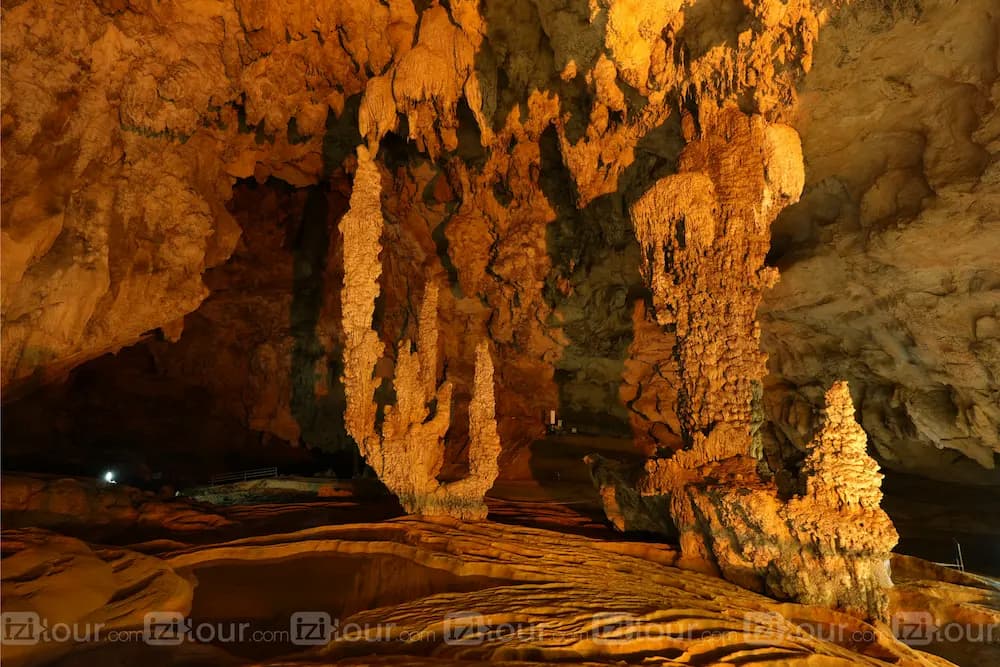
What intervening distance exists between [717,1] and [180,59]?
8.64 m

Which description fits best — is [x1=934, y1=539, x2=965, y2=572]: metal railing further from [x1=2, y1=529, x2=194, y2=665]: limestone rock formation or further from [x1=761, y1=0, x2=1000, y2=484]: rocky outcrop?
[x1=2, y1=529, x2=194, y2=665]: limestone rock formation

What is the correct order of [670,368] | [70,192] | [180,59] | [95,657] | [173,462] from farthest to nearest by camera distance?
[173,462]
[670,368]
[180,59]
[70,192]
[95,657]

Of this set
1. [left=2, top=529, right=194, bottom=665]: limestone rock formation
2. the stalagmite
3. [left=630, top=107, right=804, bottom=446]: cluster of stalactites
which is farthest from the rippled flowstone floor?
[left=630, top=107, right=804, bottom=446]: cluster of stalactites

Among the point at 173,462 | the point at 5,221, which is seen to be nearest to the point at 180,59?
the point at 5,221

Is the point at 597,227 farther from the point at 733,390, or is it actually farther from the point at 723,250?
the point at 733,390

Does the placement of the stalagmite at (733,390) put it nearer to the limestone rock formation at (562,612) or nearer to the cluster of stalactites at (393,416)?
the limestone rock formation at (562,612)

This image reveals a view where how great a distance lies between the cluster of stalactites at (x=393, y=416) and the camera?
30.6 feet

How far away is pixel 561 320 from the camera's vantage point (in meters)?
15.0

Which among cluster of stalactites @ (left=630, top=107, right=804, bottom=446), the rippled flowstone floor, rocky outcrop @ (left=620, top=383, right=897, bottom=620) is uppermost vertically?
cluster of stalactites @ (left=630, top=107, right=804, bottom=446)

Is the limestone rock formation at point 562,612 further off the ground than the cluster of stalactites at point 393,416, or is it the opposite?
the cluster of stalactites at point 393,416

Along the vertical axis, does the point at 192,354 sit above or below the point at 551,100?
below

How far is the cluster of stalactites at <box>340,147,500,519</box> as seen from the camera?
9.31 m

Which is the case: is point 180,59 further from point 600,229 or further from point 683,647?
point 683,647

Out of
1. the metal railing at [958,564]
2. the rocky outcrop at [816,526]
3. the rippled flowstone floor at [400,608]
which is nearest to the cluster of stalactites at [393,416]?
the rippled flowstone floor at [400,608]
